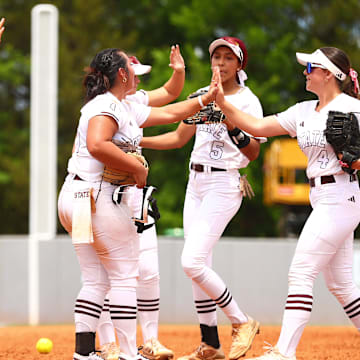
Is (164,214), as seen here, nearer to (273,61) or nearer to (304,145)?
(273,61)

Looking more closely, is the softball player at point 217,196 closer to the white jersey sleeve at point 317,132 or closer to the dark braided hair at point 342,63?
the white jersey sleeve at point 317,132

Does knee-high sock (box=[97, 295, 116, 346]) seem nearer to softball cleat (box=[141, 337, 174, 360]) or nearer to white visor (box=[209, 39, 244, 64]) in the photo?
softball cleat (box=[141, 337, 174, 360])

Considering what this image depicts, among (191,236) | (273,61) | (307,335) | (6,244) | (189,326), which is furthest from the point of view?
(273,61)

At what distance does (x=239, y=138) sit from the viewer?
627 cm

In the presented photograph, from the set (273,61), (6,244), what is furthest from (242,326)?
(273,61)

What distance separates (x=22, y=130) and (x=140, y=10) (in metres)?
6.46

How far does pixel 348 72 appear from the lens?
557cm

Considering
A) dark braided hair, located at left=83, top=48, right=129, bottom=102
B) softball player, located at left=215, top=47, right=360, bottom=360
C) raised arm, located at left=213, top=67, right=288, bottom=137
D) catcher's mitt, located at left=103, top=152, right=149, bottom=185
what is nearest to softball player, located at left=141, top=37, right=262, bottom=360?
raised arm, located at left=213, top=67, right=288, bottom=137

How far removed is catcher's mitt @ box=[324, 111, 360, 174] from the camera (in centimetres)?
524

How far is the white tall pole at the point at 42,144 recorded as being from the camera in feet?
38.5

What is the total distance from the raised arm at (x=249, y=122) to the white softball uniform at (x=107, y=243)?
81 centimetres

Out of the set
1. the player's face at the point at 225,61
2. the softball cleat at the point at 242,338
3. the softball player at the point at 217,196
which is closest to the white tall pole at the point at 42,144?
the softball player at the point at 217,196

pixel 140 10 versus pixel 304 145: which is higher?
pixel 140 10

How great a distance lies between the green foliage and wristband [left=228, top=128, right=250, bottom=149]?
17362 mm
